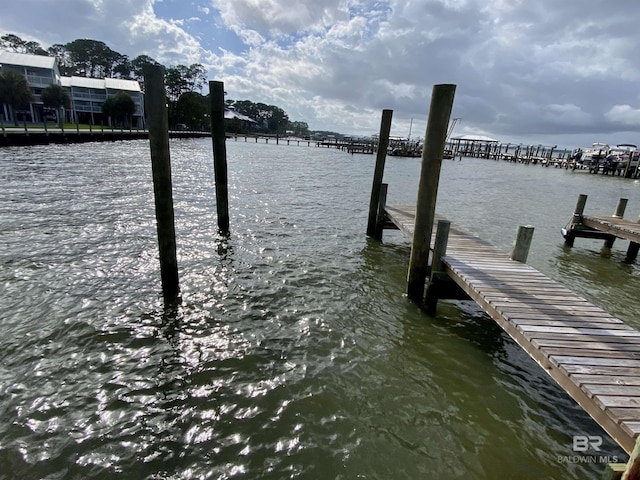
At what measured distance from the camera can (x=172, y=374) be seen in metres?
4.55

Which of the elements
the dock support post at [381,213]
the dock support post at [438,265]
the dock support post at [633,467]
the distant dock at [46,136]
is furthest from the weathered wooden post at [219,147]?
the distant dock at [46,136]

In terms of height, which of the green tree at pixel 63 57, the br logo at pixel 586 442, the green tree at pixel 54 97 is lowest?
the br logo at pixel 586 442

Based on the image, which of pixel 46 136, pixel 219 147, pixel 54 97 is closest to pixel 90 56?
pixel 54 97

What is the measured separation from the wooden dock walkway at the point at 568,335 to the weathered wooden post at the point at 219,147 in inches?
263

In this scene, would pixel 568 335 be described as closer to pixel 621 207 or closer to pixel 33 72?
pixel 621 207

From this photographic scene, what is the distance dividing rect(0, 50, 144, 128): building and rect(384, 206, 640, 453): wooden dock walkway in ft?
186

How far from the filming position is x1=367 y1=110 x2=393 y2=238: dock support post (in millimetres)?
10000

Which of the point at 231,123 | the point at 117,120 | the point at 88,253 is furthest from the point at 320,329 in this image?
the point at 231,123

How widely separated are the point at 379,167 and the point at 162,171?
21.7 ft

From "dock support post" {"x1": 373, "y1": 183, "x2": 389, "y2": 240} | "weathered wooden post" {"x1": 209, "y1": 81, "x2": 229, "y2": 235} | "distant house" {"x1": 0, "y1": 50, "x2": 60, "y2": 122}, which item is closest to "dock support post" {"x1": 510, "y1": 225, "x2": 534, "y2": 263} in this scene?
"dock support post" {"x1": 373, "y1": 183, "x2": 389, "y2": 240}

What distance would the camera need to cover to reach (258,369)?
4781mm

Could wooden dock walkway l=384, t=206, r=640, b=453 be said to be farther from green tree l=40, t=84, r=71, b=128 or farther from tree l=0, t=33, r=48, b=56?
tree l=0, t=33, r=48, b=56

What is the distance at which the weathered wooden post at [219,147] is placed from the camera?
29.6 ft

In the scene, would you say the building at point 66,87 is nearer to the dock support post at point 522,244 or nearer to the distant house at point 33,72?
the distant house at point 33,72
